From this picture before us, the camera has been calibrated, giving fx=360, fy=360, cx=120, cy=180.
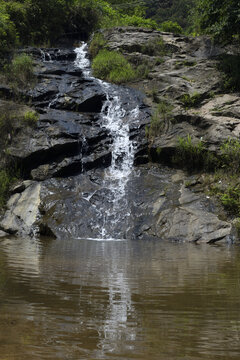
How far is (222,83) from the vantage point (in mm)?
14883

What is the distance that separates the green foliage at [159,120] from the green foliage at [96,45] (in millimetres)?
7612

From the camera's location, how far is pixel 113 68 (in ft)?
57.8

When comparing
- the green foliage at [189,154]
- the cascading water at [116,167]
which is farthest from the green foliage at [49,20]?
the green foliage at [189,154]

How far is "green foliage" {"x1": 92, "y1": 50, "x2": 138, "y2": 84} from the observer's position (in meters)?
17.1

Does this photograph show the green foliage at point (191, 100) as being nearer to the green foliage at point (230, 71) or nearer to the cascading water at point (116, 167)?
the green foliage at point (230, 71)

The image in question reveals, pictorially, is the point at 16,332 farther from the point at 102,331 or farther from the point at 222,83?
the point at 222,83

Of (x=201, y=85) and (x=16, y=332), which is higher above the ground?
(x=201, y=85)

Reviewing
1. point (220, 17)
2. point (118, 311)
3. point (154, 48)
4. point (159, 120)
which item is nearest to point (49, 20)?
point (154, 48)

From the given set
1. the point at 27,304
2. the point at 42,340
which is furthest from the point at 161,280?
the point at 42,340

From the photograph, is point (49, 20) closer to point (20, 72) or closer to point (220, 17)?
point (20, 72)

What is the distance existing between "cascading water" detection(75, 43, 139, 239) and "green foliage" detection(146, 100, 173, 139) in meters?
0.80

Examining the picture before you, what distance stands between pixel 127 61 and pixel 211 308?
1716cm

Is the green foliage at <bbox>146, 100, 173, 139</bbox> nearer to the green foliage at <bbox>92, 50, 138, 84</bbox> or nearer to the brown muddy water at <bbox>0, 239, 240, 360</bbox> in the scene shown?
the green foliage at <bbox>92, 50, 138, 84</bbox>

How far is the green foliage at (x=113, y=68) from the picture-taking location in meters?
17.1
